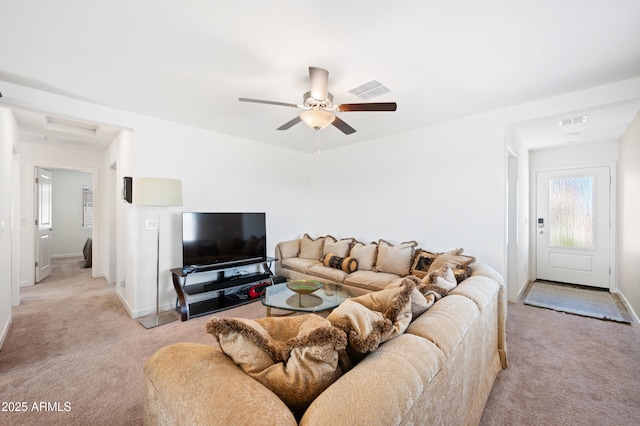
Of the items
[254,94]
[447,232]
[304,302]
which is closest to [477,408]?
[304,302]

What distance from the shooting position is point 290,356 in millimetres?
982

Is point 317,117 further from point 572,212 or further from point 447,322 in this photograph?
point 572,212

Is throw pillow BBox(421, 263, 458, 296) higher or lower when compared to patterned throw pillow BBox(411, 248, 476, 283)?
higher

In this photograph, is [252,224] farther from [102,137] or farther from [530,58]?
[530,58]

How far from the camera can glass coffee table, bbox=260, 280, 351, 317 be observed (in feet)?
8.38

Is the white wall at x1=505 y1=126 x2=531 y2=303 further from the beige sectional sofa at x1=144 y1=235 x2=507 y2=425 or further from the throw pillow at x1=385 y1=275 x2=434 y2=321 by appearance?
the throw pillow at x1=385 y1=275 x2=434 y2=321

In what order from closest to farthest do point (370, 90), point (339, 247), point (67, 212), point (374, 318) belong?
point (374, 318) → point (370, 90) → point (339, 247) → point (67, 212)

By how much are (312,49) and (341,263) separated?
2899 mm

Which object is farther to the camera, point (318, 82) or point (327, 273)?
point (327, 273)

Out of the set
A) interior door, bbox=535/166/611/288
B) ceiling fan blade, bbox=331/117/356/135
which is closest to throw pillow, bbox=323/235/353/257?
ceiling fan blade, bbox=331/117/356/135

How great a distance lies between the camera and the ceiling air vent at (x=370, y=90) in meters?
2.68

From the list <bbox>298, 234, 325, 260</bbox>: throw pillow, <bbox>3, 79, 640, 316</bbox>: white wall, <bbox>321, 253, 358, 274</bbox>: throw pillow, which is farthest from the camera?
<bbox>298, 234, 325, 260</bbox>: throw pillow

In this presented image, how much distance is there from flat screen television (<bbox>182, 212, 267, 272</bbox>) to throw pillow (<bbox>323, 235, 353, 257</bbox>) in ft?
3.49

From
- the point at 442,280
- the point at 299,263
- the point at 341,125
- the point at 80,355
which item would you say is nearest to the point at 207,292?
the point at 80,355
